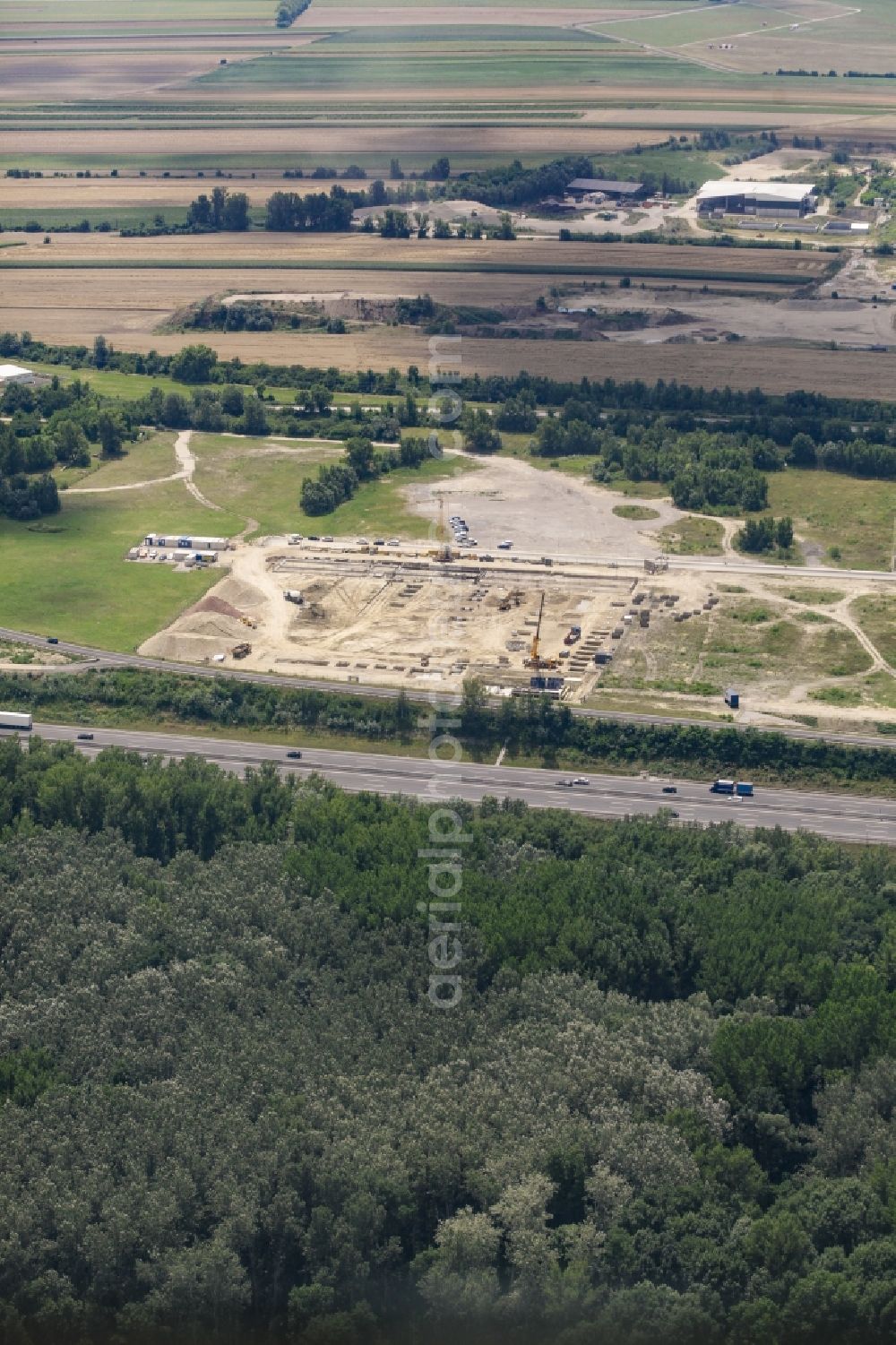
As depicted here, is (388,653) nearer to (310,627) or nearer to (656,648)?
(310,627)

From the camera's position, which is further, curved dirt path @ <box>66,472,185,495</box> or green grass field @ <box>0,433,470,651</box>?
curved dirt path @ <box>66,472,185,495</box>

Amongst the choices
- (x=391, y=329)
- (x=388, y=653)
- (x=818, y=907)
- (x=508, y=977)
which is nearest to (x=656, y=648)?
(x=388, y=653)

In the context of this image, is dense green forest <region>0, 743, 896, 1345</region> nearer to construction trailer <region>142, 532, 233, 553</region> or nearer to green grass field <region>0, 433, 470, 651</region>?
green grass field <region>0, 433, 470, 651</region>

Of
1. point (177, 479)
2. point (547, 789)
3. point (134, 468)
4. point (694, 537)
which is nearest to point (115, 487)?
point (134, 468)

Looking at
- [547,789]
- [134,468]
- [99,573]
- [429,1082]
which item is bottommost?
[429,1082]

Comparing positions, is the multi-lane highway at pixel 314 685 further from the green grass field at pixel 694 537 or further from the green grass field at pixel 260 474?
the green grass field at pixel 694 537

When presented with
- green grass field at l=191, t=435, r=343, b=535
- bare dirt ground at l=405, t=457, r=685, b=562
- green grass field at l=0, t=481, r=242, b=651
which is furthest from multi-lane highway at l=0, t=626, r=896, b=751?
bare dirt ground at l=405, t=457, r=685, b=562

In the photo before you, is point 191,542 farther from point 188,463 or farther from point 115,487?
point 188,463
